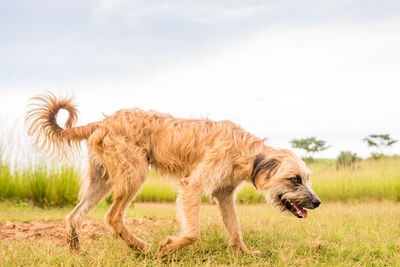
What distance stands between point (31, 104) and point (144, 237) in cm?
254

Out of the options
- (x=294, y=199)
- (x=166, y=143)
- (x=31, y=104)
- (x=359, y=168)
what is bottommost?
(x=359, y=168)

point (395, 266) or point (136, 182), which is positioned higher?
point (136, 182)

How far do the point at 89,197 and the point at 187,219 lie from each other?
5.10 ft

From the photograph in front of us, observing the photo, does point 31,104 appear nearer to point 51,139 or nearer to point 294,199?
point 51,139

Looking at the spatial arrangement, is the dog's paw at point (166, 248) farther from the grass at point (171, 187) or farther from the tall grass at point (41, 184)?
the tall grass at point (41, 184)

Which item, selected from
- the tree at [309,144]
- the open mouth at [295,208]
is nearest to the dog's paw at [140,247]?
the open mouth at [295,208]

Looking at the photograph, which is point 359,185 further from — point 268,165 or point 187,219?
point 187,219

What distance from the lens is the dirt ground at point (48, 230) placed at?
7.10 m

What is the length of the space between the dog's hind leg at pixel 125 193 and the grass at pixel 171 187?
5449mm

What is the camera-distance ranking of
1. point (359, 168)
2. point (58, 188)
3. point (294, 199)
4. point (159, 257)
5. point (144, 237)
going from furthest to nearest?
1. point (359, 168)
2. point (58, 188)
3. point (144, 237)
4. point (294, 199)
5. point (159, 257)

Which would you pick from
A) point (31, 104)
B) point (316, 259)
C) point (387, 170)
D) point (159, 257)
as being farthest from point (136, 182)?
point (387, 170)

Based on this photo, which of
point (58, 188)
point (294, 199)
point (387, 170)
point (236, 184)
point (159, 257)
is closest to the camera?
point (159, 257)

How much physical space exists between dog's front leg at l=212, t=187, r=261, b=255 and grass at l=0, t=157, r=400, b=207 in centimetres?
475

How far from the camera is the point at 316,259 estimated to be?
5461mm
